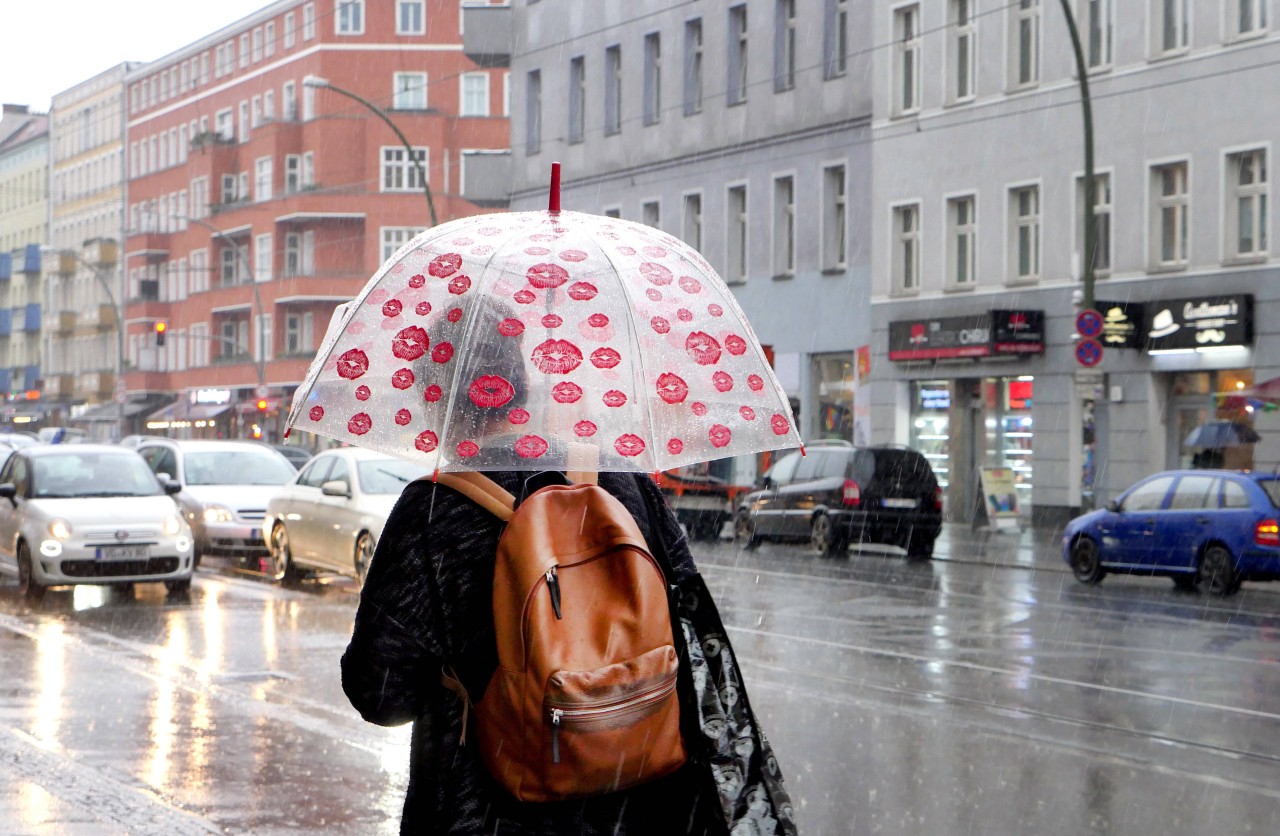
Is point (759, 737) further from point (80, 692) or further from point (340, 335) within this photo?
point (80, 692)

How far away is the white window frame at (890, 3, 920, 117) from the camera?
120ft

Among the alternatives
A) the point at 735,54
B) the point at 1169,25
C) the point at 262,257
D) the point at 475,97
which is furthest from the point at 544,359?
the point at 475,97

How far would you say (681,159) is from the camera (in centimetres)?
4412

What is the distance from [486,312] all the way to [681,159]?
134ft

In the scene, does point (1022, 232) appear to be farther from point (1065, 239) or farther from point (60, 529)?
point (60, 529)

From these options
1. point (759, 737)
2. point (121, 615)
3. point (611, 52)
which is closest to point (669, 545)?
point (759, 737)

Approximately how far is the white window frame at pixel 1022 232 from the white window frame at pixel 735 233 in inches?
360

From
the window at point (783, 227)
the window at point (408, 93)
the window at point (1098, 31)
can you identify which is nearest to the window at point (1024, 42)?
the window at point (1098, 31)

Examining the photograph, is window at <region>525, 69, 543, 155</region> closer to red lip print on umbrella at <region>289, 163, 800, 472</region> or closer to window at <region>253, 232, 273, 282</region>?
window at <region>253, 232, 273, 282</region>

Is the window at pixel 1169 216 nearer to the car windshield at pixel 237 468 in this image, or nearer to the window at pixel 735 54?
the window at pixel 735 54

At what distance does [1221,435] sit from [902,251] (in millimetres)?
9348

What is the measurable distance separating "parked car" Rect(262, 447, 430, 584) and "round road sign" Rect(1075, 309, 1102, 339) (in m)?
10.2

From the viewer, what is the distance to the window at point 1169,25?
30578 mm

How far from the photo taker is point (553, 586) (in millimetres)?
3057
